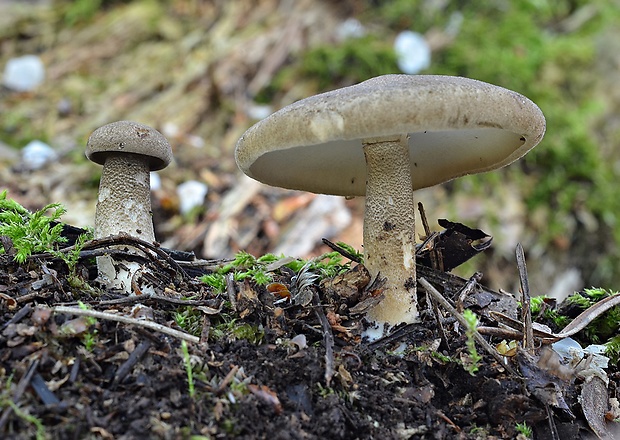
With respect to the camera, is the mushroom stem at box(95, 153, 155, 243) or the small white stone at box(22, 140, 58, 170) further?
the small white stone at box(22, 140, 58, 170)

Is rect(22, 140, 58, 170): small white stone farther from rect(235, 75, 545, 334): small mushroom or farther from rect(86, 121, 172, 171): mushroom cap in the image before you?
rect(235, 75, 545, 334): small mushroom

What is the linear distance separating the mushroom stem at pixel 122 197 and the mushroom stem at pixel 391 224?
1063 mm

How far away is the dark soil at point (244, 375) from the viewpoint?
4.96ft

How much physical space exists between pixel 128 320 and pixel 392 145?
1.26 metres

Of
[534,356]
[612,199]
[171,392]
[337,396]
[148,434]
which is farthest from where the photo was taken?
[612,199]

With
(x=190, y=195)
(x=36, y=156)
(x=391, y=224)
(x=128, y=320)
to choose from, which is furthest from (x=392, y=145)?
(x=36, y=156)

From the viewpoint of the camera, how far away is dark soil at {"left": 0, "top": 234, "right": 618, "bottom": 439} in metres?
1.51

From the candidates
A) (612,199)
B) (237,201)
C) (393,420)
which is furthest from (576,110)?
(393,420)

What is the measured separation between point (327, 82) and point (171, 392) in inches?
222

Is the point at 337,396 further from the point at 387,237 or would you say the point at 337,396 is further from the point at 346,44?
the point at 346,44

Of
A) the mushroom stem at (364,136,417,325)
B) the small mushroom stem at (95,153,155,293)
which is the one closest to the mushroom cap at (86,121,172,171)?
the small mushroom stem at (95,153,155,293)

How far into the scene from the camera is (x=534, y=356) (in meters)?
2.04

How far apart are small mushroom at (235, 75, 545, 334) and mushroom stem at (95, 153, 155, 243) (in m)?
0.56

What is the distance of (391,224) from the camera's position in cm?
227
